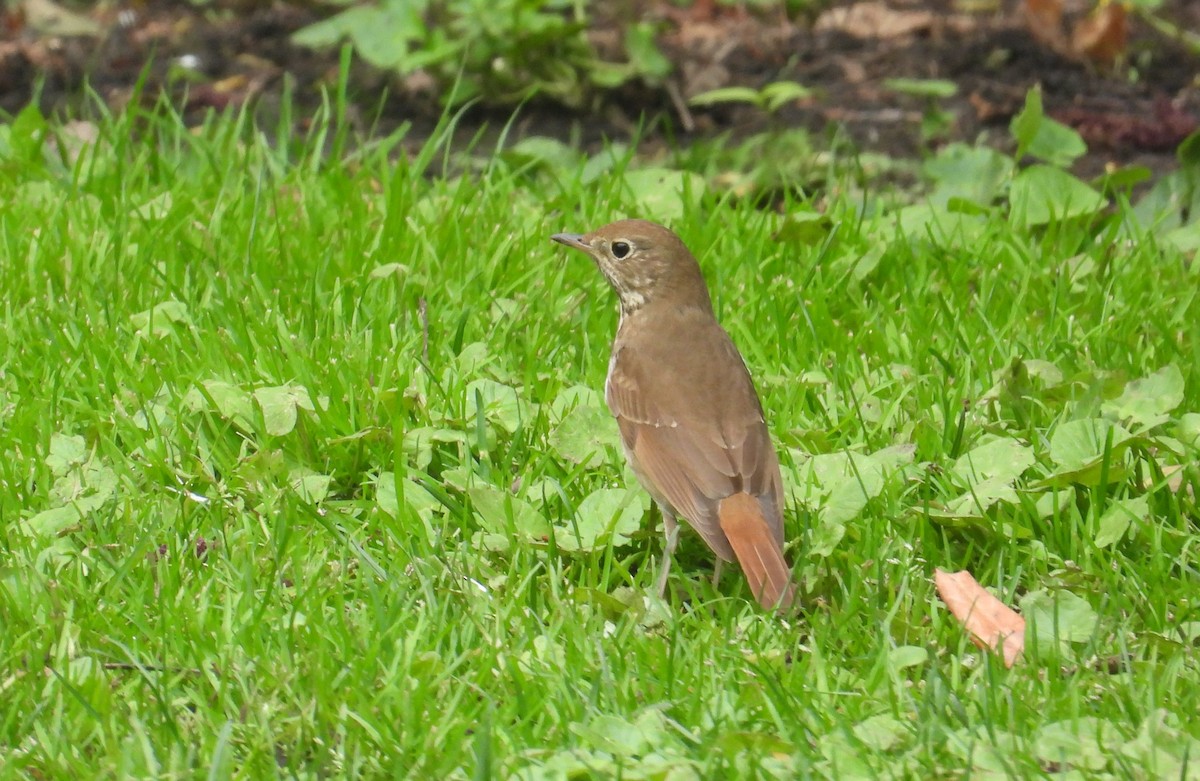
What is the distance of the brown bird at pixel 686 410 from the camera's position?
12.1 feet

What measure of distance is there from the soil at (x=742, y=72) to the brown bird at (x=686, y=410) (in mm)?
1968

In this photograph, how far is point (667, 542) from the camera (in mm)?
3920

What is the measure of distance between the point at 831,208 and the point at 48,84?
3.39m

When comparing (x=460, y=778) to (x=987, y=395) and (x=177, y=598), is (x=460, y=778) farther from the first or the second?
(x=987, y=395)

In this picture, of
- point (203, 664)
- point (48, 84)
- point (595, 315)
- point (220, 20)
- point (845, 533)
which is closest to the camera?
point (203, 664)

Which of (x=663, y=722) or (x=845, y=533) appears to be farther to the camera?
(x=845, y=533)

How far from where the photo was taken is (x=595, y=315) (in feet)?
16.8

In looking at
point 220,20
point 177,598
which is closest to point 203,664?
point 177,598

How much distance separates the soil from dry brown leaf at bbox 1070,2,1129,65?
4cm

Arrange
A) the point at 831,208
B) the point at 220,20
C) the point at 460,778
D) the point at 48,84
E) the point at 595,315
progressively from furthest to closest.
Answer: the point at 220,20, the point at 48,84, the point at 831,208, the point at 595,315, the point at 460,778

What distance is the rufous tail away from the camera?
3533mm

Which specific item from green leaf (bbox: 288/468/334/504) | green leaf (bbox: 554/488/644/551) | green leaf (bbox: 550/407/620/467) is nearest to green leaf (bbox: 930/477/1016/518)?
green leaf (bbox: 554/488/644/551)

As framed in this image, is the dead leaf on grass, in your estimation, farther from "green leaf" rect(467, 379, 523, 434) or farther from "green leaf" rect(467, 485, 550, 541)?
"green leaf" rect(467, 485, 550, 541)

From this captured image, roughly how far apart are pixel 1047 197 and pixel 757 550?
261cm
